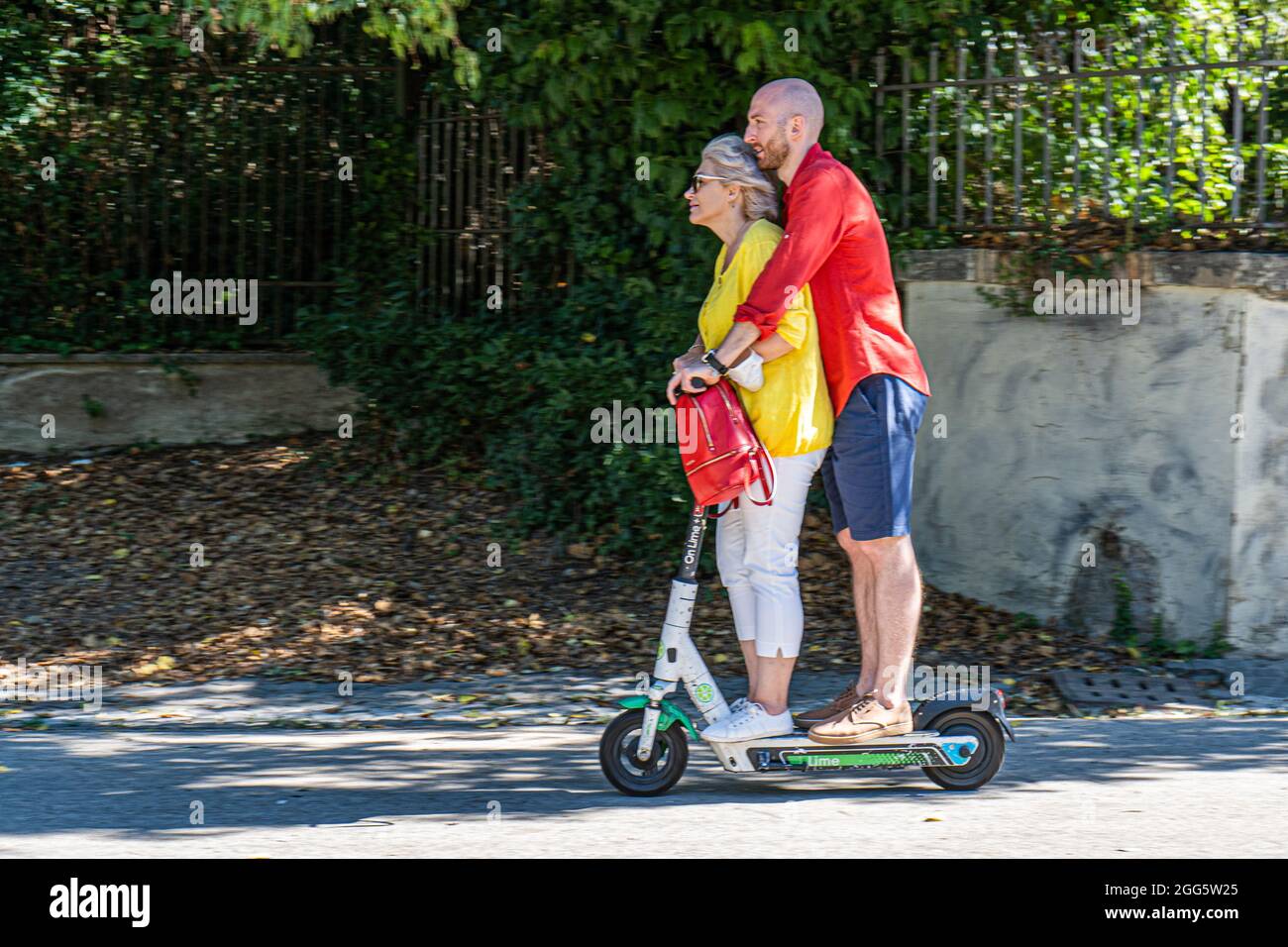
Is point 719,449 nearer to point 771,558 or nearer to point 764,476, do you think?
point 764,476

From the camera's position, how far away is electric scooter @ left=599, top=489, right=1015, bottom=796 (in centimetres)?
488

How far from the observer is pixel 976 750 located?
5.03m

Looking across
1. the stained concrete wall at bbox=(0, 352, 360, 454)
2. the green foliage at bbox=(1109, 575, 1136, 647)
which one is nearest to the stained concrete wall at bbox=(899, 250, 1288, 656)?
the green foliage at bbox=(1109, 575, 1136, 647)

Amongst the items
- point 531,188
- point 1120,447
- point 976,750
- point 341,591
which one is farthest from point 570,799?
point 531,188

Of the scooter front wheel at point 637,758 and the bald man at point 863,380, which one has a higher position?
the bald man at point 863,380

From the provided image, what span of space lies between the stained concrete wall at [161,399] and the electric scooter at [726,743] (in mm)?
5261

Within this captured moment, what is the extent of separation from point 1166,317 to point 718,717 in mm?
3175

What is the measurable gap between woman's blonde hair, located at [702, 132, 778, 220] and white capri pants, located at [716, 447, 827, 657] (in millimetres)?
782

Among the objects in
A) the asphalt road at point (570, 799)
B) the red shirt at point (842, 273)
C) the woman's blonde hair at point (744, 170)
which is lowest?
the asphalt road at point (570, 799)

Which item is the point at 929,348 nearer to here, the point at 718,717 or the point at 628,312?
the point at 628,312

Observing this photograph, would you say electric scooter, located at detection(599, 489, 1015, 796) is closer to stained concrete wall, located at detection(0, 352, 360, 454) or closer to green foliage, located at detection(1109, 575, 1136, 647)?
green foliage, located at detection(1109, 575, 1136, 647)

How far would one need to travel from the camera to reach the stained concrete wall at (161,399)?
978 centimetres

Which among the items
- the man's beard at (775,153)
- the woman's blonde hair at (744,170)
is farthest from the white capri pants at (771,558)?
the man's beard at (775,153)

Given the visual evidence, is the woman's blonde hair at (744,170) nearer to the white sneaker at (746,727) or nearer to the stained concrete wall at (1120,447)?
the white sneaker at (746,727)
